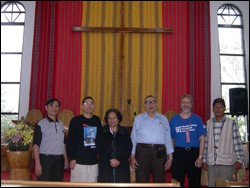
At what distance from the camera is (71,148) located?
268cm

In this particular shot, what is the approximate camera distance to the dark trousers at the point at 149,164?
9.49 feet

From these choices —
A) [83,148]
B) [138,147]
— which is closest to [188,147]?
[138,147]

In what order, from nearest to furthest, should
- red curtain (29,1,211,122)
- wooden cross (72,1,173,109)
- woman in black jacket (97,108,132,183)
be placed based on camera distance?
woman in black jacket (97,108,132,183)
wooden cross (72,1,173,109)
red curtain (29,1,211,122)

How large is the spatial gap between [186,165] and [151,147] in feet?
1.25

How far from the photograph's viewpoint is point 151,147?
2.90m

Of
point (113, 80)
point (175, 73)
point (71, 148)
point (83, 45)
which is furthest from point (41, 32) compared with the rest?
point (71, 148)

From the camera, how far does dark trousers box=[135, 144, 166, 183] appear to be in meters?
2.89

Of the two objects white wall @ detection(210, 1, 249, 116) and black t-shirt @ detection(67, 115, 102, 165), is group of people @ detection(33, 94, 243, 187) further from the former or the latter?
white wall @ detection(210, 1, 249, 116)

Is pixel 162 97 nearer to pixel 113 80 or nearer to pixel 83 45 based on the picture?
pixel 113 80

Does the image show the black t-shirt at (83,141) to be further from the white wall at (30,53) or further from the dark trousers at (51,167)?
the white wall at (30,53)

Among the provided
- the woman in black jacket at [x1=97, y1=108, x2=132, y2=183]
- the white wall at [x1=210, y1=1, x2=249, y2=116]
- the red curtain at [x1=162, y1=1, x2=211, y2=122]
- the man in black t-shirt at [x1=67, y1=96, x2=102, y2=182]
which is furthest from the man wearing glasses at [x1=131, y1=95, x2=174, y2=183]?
the white wall at [x1=210, y1=1, x2=249, y2=116]

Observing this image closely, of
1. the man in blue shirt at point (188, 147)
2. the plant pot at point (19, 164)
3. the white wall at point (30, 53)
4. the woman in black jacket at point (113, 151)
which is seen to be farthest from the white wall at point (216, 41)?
the plant pot at point (19, 164)

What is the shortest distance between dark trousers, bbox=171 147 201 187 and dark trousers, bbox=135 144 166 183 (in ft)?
0.42

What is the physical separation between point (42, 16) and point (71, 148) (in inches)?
195
